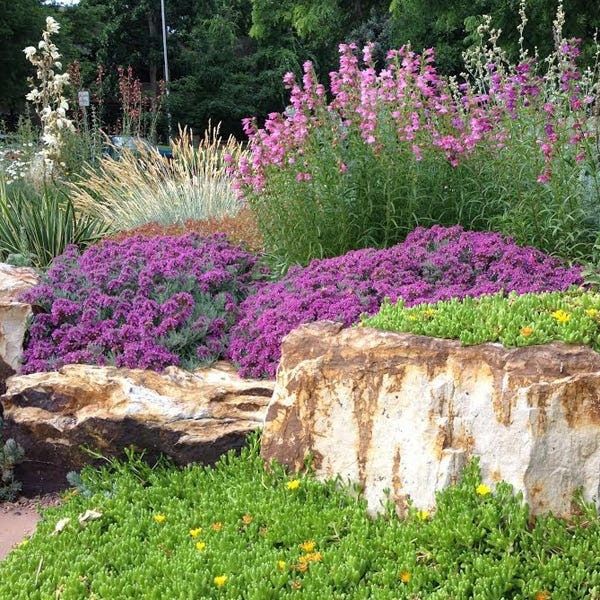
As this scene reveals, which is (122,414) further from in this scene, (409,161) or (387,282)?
(409,161)

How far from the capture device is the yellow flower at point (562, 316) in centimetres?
323

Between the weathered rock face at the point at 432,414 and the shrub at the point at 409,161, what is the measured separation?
7.48 ft

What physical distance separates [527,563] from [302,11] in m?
18.8

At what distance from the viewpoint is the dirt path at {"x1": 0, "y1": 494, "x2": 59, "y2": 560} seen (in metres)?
3.80

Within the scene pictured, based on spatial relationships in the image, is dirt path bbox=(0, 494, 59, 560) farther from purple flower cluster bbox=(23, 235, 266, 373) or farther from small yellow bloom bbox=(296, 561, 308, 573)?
small yellow bloom bbox=(296, 561, 308, 573)

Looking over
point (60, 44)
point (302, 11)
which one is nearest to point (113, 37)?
point (60, 44)

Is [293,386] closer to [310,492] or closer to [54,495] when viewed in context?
[310,492]

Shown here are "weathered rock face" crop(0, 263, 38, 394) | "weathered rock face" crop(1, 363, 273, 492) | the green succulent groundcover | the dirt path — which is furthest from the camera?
"weathered rock face" crop(0, 263, 38, 394)

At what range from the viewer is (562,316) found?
327 centimetres

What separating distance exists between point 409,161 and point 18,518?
3526 mm

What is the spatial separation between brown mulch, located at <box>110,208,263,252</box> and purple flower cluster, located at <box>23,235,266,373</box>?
837 mm

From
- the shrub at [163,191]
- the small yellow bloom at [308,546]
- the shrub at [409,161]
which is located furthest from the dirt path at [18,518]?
the shrub at [163,191]

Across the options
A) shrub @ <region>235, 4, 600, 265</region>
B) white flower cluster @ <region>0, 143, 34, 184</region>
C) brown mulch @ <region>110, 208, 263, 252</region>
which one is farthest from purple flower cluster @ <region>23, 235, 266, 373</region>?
white flower cluster @ <region>0, 143, 34, 184</region>

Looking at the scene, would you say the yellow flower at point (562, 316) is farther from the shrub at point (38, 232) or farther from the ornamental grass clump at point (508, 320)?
→ the shrub at point (38, 232)
